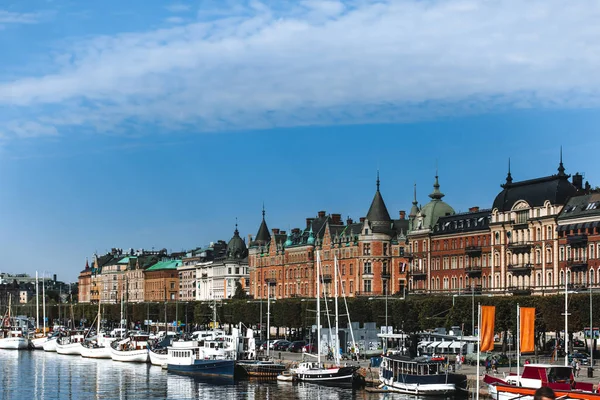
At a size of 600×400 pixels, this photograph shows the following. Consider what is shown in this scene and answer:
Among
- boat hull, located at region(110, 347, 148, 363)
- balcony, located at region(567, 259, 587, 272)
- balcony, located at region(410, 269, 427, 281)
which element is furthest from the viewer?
balcony, located at region(410, 269, 427, 281)

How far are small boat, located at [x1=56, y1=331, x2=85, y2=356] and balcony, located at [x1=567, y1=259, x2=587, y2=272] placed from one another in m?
66.9

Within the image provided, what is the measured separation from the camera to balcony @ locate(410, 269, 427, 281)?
15025 cm

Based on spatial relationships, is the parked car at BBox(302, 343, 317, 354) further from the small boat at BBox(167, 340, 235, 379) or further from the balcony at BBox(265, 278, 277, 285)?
the balcony at BBox(265, 278, 277, 285)

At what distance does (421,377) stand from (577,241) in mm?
45221

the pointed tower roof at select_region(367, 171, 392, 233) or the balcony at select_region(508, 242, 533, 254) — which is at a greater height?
the pointed tower roof at select_region(367, 171, 392, 233)

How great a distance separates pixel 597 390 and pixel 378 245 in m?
97.9

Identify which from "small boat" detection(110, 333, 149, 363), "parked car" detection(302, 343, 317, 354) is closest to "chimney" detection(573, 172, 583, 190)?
"parked car" detection(302, 343, 317, 354)

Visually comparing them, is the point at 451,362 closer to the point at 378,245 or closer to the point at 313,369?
the point at 313,369

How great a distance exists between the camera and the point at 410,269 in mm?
154875

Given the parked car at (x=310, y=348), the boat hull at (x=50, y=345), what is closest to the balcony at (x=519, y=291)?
the parked car at (x=310, y=348)

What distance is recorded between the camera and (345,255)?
6486 inches

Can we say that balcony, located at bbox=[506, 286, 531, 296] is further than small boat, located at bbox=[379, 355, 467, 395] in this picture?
Yes

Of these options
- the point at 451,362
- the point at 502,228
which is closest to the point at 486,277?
the point at 502,228

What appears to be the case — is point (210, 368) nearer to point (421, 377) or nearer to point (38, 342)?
point (421, 377)
